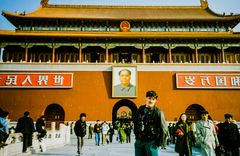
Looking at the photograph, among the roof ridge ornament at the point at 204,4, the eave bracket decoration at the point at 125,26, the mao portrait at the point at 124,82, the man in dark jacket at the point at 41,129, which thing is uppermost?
the roof ridge ornament at the point at 204,4

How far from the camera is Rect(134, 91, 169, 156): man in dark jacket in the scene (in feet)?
12.3

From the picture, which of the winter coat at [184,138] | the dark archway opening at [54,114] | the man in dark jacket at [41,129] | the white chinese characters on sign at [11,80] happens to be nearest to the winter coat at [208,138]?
the winter coat at [184,138]

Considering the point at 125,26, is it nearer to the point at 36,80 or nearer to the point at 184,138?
the point at 36,80

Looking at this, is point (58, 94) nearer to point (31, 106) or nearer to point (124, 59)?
point (31, 106)

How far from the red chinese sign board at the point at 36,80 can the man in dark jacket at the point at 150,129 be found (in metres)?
17.3

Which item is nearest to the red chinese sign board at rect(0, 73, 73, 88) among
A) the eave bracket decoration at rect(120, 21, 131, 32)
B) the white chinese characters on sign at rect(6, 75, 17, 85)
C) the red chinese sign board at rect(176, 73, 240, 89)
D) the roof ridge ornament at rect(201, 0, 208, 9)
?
the white chinese characters on sign at rect(6, 75, 17, 85)

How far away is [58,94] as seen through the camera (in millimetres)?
20750

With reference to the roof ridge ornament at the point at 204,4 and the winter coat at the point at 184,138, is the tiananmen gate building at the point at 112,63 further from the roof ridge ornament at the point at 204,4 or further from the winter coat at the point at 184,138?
the winter coat at the point at 184,138

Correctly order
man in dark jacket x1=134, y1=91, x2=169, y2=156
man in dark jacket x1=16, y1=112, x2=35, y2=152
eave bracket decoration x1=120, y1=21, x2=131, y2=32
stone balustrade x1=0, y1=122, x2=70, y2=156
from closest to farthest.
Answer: man in dark jacket x1=134, y1=91, x2=169, y2=156, stone balustrade x1=0, y1=122, x2=70, y2=156, man in dark jacket x1=16, y1=112, x2=35, y2=152, eave bracket decoration x1=120, y1=21, x2=131, y2=32

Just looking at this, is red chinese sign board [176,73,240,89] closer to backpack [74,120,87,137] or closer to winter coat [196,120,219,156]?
backpack [74,120,87,137]

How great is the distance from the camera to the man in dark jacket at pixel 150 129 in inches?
147

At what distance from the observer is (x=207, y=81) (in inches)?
829

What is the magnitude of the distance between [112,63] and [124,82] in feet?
5.39

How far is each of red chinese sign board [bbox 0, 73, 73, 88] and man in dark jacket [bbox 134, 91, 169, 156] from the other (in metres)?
17.3
